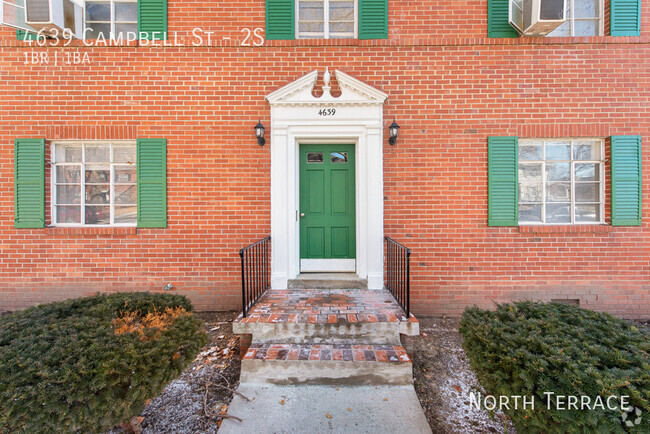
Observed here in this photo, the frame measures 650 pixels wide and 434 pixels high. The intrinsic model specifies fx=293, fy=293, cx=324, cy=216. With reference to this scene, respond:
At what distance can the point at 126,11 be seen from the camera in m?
4.81

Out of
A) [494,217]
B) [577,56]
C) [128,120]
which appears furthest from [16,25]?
[577,56]

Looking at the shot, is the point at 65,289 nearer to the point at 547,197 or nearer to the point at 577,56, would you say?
the point at 547,197

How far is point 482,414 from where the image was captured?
8.80ft

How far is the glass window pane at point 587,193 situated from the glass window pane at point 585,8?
9.10ft

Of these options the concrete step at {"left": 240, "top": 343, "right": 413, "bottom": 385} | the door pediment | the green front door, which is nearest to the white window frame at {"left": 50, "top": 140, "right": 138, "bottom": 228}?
the door pediment

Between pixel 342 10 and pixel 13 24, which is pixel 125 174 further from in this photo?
pixel 342 10

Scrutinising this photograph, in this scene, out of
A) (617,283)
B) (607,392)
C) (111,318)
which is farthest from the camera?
(617,283)

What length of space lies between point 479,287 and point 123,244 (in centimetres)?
568

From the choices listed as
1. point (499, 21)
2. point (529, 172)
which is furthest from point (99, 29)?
point (529, 172)

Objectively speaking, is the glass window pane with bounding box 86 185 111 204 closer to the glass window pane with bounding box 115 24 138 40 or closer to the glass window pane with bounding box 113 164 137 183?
the glass window pane with bounding box 113 164 137 183

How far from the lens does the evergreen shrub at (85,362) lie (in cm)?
174

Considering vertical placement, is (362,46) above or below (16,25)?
below

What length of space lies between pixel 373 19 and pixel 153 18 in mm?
3463

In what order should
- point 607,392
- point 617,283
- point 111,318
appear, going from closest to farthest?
point 607,392 < point 111,318 < point 617,283
